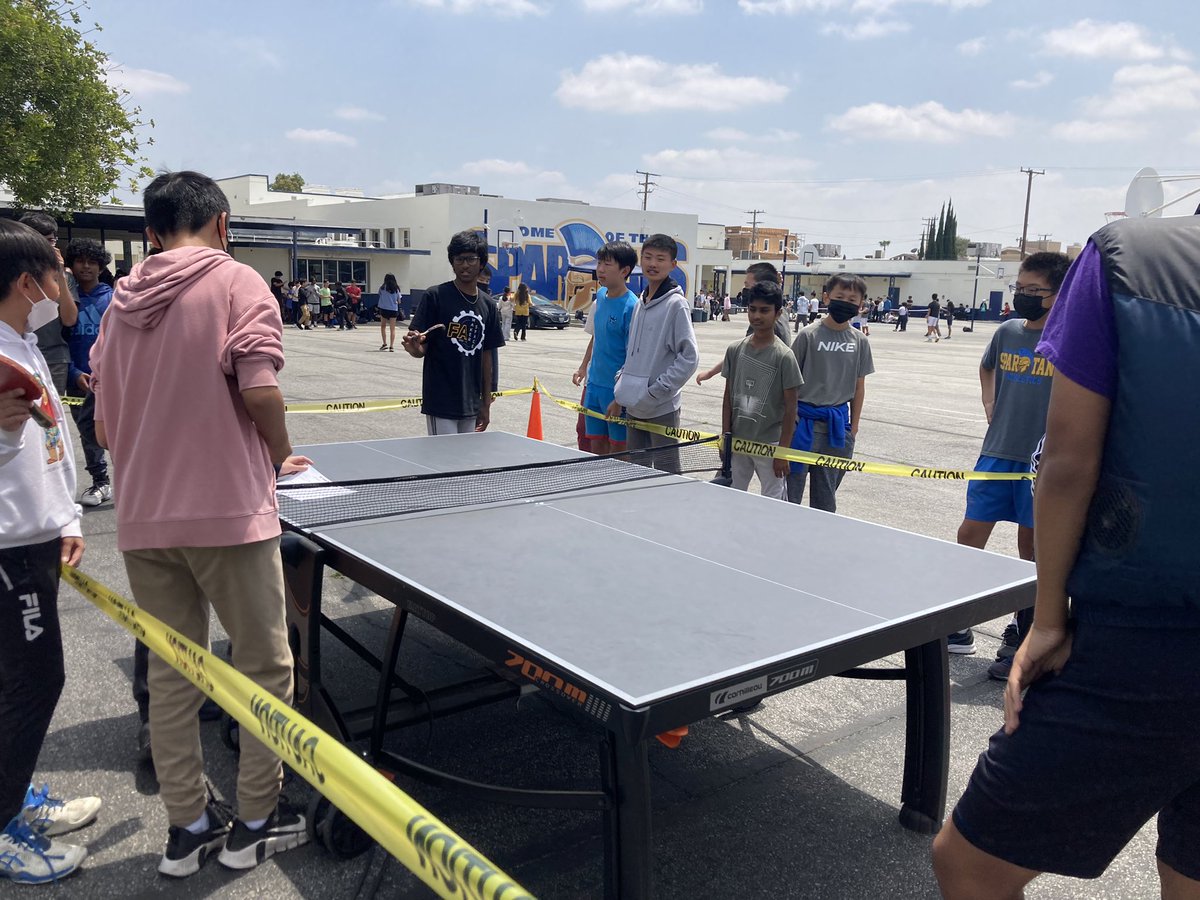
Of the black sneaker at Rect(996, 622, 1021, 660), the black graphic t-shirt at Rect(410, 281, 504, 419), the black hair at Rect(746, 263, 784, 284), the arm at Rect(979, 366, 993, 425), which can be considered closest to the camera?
the black sneaker at Rect(996, 622, 1021, 660)

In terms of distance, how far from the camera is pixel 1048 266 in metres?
4.60

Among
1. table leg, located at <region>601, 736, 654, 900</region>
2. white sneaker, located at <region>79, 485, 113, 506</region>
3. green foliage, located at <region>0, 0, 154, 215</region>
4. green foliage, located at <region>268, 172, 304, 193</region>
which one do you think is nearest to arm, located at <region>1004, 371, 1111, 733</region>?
table leg, located at <region>601, 736, 654, 900</region>

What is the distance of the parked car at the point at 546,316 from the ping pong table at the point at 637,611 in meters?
31.1

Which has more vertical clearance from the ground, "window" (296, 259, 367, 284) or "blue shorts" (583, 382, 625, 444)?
"window" (296, 259, 367, 284)

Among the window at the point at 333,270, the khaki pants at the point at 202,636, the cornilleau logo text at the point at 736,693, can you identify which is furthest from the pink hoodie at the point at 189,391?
the window at the point at 333,270

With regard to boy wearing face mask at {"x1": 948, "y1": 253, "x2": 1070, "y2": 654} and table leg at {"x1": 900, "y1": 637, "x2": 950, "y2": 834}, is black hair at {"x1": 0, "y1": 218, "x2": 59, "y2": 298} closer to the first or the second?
table leg at {"x1": 900, "y1": 637, "x2": 950, "y2": 834}

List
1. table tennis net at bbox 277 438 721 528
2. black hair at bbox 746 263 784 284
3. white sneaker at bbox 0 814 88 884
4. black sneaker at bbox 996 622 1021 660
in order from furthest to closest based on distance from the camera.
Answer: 1. black hair at bbox 746 263 784 284
2. black sneaker at bbox 996 622 1021 660
3. table tennis net at bbox 277 438 721 528
4. white sneaker at bbox 0 814 88 884

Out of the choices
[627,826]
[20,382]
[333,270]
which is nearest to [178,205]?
[20,382]

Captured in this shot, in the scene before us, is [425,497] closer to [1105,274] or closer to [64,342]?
[1105,274]

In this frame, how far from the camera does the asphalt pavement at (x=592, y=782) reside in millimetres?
2955

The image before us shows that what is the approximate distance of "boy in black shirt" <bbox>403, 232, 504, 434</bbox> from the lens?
588 cm

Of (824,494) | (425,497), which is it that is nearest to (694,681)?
(425,497)

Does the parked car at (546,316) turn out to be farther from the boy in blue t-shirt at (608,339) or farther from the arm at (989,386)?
the arm at (989,386)

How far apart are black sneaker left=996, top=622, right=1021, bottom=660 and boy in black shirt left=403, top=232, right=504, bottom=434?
3.51 m
